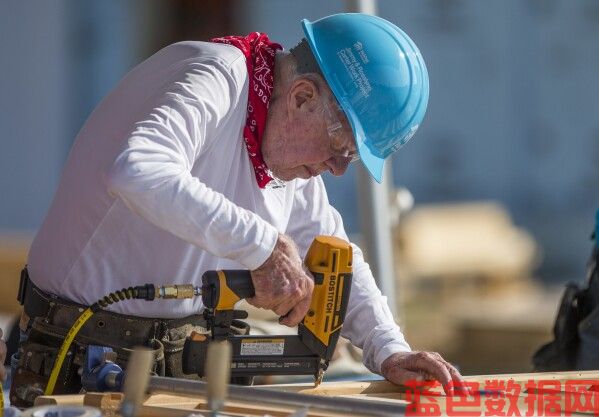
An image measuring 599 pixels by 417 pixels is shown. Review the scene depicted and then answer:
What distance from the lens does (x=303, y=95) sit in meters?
3.02

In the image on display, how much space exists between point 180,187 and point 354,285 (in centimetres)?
106

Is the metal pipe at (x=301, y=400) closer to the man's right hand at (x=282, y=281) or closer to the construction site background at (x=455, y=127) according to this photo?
the man's right hand at (x=282, y=281)

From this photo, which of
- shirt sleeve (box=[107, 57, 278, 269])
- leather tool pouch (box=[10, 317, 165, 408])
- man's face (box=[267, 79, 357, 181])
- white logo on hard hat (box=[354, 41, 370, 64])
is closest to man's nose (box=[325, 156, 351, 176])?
man's face (box=[267, 79, 357, 181])

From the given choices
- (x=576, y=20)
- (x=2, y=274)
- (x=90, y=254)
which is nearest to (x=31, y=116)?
(x=2, y=274)

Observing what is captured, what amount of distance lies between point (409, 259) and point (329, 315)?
22.6 feet

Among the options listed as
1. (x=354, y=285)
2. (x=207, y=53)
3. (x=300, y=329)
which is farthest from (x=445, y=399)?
(x=207, y=53)

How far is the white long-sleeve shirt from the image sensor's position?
2574 mm

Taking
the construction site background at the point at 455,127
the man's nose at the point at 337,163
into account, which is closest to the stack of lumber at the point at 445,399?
the man's nose at the point at 337,163

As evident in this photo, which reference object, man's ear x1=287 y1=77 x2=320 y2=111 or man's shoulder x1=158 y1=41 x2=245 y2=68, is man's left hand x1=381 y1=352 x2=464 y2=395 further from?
man's shoulder x1=158 y1=41 x2=245 y2=68

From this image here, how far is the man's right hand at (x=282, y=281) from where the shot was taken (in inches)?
106

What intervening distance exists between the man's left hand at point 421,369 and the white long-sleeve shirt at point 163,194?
6 centimetres

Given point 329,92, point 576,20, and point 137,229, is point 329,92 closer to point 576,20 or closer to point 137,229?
point 137,229

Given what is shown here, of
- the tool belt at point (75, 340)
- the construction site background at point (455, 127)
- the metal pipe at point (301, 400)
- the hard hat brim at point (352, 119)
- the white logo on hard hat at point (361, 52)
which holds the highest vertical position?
the construction site background at point (455, 127)

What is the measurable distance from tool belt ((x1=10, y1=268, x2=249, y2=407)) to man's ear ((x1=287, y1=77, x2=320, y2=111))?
64 cm
